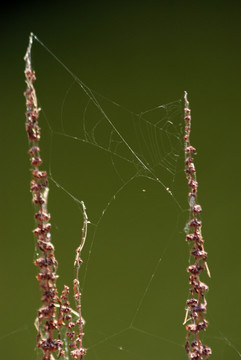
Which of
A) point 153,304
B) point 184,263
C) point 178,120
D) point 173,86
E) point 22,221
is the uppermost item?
point 173,86

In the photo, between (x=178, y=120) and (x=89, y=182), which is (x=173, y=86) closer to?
(x=178, y=120)

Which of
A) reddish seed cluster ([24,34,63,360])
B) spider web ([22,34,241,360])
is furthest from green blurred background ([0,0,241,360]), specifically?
reddish seed cluster ([24,34,63,360])

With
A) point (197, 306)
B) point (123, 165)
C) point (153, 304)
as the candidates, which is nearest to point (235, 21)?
point (123, 165)

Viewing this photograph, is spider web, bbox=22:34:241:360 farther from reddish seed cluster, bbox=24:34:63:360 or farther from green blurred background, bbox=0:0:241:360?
reddish seed cluster, bbox=24:34:63:360

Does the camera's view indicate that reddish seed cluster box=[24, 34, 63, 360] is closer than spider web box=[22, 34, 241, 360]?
Yes

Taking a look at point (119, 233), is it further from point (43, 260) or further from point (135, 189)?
point (43, 260)

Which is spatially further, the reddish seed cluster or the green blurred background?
the green blurred background

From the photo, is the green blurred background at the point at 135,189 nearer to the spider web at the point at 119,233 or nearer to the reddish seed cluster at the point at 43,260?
the spider web at the point at 119,233

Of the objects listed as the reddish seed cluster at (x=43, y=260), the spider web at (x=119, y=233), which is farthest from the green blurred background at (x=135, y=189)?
the reddish seed cluster at (x=43, y=260)
